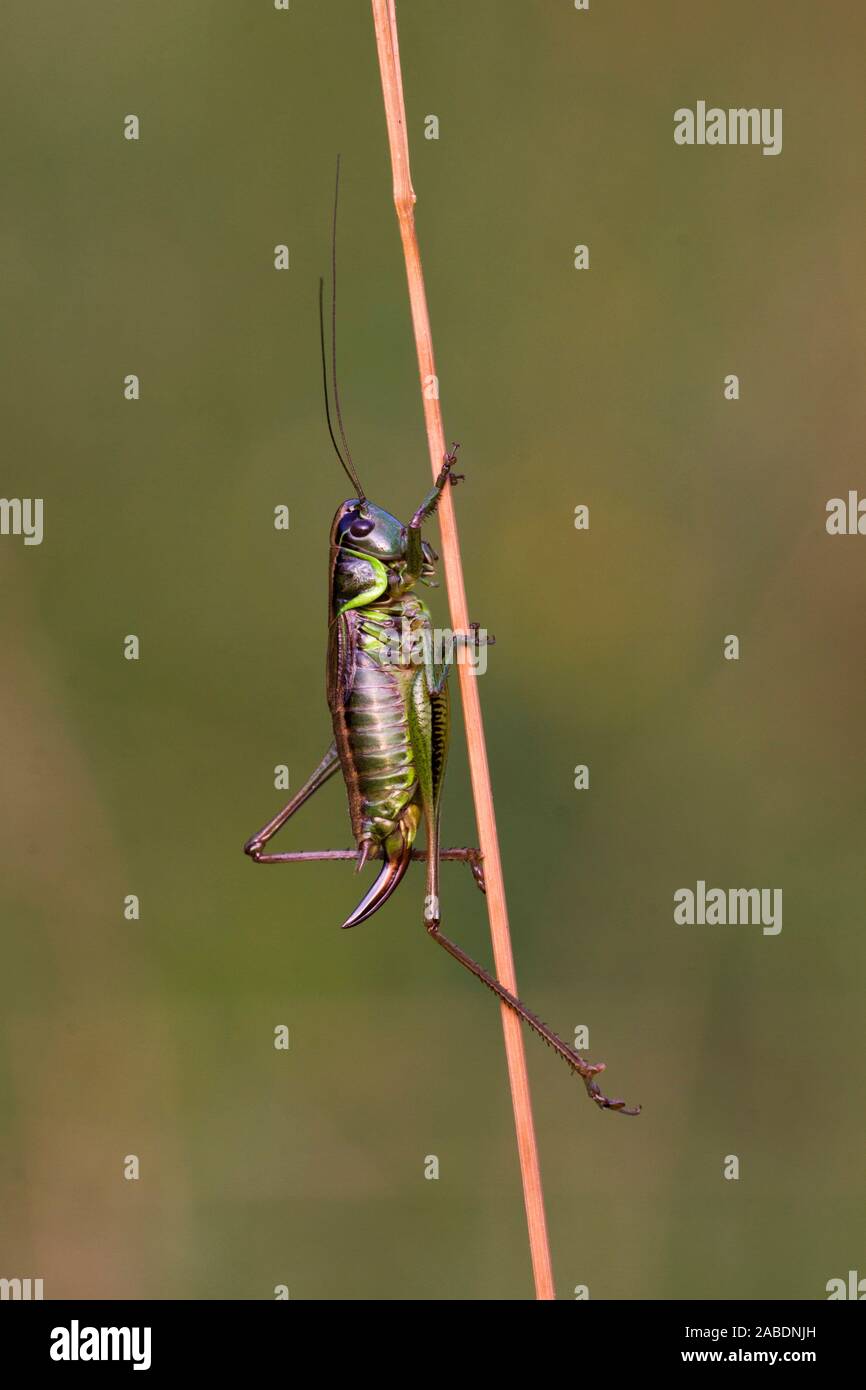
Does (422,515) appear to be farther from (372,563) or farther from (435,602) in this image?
(435,602)

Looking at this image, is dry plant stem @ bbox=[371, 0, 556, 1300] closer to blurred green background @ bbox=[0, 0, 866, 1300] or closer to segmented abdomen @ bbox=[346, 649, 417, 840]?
segmented abdomen @ bbox=[346, 649, 417, 840]

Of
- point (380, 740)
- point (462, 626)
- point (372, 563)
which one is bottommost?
point (380, 740)

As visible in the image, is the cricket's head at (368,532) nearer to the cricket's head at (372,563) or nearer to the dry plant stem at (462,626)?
the cricket's head at (372,563)

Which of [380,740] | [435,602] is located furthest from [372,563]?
[435,602]

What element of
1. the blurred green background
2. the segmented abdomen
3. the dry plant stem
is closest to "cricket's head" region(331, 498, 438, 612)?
the segmented abdomen

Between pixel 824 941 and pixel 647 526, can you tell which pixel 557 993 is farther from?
pixel 647 526

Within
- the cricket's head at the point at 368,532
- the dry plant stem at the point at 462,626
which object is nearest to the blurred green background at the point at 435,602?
the cricket's head at the point at 368,532

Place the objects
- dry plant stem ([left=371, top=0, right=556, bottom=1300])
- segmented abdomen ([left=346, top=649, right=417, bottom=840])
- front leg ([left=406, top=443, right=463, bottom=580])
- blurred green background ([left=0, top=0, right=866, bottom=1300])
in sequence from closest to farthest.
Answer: dry plant stem ([left=371, top=0, right=556, bottom=1300]), front leg ([left=406, top=443, right=463, bottom=580]), segmented abdomen ([left=346, top=649, right=417, bottom=840]), blurred green background ([left=0, top=0, right=866, bottom=1300])
